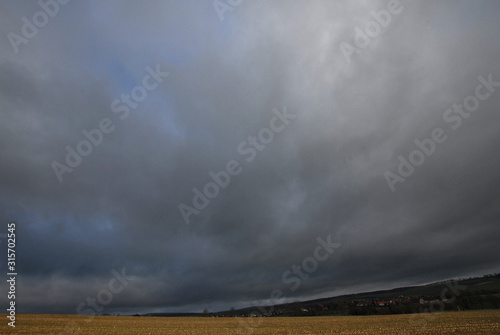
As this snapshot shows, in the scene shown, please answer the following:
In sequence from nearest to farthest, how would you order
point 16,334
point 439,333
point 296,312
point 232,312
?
1. point 439,333
2. point 16,334
3. point 296,312
4. point 232,312

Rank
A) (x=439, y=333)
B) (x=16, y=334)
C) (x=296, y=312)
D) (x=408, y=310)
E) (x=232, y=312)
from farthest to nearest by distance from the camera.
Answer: (x=232, y=312)
(x=296, y=312)
(x=408, y=310)
(x=16, y=334)
(x=439, y=333)

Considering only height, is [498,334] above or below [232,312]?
below

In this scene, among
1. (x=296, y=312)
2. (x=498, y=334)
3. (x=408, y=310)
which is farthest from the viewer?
(x=296, y=312)

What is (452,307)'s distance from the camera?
12769 cm

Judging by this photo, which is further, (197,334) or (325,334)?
(197,334)

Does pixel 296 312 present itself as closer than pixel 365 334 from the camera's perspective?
No

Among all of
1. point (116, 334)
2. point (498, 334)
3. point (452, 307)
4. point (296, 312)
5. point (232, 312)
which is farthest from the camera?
point (232, 312)

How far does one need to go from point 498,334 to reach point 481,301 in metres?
131

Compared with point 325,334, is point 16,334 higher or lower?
higher

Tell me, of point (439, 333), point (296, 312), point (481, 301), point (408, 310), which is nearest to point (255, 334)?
point (439, 333)

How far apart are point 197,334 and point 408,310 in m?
110

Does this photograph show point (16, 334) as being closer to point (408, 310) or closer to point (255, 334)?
point (255, 334)

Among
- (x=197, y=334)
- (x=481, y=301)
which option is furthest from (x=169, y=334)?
(x=481, y=301)

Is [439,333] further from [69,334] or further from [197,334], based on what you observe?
[69,334]
